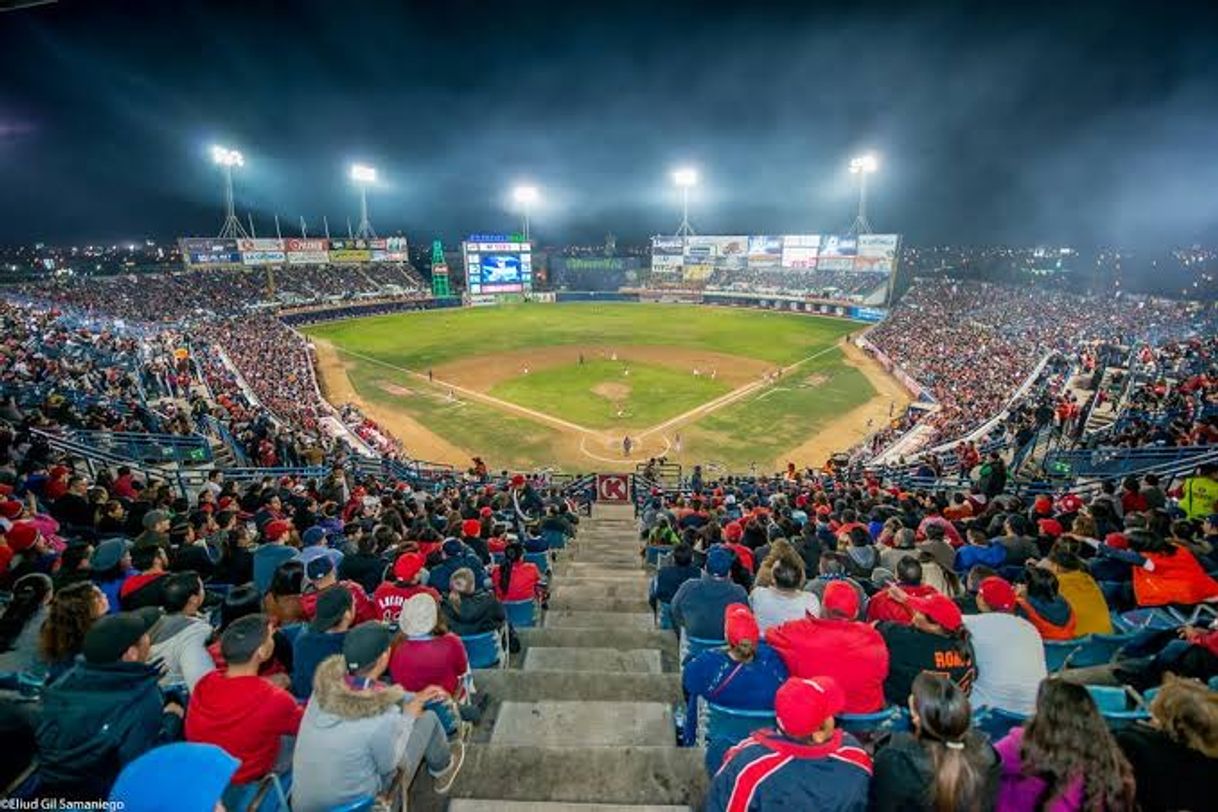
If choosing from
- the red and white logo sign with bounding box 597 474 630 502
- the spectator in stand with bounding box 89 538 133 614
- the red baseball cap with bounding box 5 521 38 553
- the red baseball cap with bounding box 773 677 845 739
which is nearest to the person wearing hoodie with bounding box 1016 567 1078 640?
the red baseball cap with bounding box 773 677 845 739

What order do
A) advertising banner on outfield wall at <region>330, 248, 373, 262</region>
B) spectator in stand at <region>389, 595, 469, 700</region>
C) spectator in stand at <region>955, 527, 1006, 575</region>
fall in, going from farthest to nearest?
advertising banner on outfield wall at <region>330, 248, 373, 262</region> → spectator in stand at <region>955, 527, 1006, 575</region> → spectator in stand at <region>389, 595, 469, 700</region>

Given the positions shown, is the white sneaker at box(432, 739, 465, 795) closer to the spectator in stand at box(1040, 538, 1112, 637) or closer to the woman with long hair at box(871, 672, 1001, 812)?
the woman with long hair at box(871, 672, 1001, 812)

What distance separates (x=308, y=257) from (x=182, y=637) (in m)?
93.6

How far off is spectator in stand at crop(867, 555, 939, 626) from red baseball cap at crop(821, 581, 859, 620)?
343mm

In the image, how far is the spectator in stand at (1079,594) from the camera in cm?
539

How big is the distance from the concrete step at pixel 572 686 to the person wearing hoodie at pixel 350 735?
1830 mm

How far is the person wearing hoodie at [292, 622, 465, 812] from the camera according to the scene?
3.23m

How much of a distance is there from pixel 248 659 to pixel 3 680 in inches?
88.1

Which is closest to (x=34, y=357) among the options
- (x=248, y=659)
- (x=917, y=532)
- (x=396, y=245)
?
(x=248, y=659)

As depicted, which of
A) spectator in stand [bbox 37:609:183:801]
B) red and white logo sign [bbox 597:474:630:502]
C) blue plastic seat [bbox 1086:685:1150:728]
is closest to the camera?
spectator in stand [bbox 37:609:183:801]

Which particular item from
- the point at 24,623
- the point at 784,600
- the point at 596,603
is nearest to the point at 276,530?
the point at 24,623

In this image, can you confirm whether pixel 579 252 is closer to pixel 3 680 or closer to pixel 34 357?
pixel 34 357

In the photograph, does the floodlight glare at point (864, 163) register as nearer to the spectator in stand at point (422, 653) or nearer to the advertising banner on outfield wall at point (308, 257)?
the advertising banner on outfield wall at point (308, 257)

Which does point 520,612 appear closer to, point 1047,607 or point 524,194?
point 1047,607
